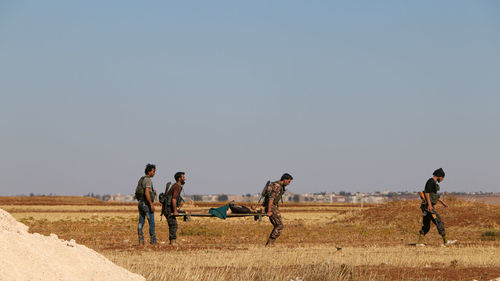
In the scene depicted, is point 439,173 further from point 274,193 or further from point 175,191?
point 175,191

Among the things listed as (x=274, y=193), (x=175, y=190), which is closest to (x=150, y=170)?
(x=175, y=190)

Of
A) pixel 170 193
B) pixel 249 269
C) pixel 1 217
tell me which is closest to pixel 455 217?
pixel 170 193

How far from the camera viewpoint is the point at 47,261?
34.1 feet

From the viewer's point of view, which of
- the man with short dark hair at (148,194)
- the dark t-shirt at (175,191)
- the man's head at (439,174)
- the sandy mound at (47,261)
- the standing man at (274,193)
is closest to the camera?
the sandy mound at (47,261)

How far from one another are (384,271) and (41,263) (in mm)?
6382

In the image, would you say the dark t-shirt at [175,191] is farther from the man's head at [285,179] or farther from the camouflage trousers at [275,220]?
the man's head at [285,179]

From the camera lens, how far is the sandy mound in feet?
32.0

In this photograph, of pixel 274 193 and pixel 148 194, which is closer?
pixel 148 194

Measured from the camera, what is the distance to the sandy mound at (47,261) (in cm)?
977

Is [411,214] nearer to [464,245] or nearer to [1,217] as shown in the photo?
[464,245]

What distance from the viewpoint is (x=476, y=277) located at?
43.1 ft

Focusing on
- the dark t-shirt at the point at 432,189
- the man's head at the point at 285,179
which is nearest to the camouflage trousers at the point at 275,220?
the man's head at the point at 285,179

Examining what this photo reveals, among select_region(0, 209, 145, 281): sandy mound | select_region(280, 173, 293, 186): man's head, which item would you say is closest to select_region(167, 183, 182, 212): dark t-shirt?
select_region(280, 173, 293, 186): man's head

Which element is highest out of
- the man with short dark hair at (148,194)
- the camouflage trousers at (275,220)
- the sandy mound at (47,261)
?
the man with short dark hair at (148,194)
